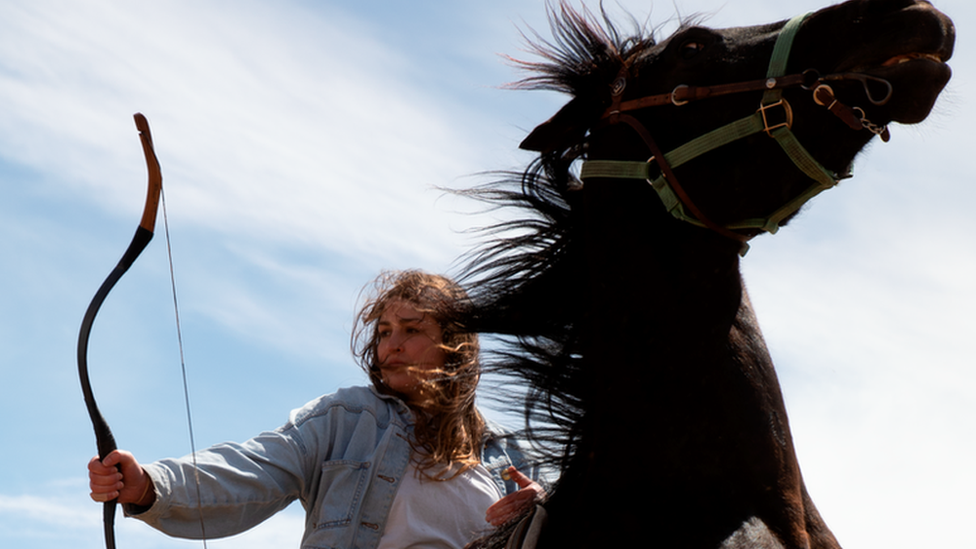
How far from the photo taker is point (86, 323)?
2912 mm

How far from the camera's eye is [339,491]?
333cm

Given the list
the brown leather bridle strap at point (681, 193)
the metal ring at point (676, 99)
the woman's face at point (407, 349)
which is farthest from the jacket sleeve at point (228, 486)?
the metal ring at point (676, 99)

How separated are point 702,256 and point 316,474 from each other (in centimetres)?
173

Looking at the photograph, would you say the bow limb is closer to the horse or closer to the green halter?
the horse

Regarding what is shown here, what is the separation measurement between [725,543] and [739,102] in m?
1.17

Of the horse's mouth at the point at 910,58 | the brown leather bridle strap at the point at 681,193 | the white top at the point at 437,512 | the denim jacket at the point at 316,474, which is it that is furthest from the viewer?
the white top at the point at 437,512

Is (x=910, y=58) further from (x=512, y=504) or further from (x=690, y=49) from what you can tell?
(x=512, y=504)

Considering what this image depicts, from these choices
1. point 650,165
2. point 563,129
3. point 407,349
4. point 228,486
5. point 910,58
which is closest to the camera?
point 910,58

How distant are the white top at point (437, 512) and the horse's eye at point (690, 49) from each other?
1766 millimetres

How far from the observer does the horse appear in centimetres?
227

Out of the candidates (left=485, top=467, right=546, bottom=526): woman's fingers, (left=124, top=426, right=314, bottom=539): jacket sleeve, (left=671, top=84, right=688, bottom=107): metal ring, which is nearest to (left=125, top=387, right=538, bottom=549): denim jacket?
(left=124, top=426, right=314, bottom=539): jacket sleeve

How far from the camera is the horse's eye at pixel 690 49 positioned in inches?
105

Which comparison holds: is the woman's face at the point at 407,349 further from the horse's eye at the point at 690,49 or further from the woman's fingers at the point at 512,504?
the horse's eye at the point at 690,49

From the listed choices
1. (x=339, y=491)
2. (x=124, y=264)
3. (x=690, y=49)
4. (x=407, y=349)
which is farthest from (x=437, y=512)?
(x=690, y=49)
